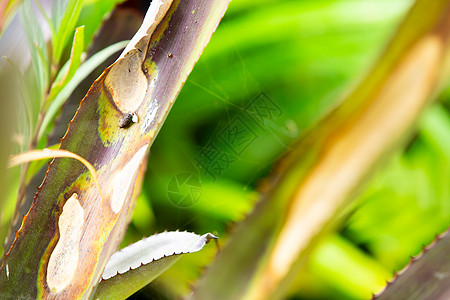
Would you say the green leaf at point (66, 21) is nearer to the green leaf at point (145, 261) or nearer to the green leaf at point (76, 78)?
the green leaf at point (76, 78)

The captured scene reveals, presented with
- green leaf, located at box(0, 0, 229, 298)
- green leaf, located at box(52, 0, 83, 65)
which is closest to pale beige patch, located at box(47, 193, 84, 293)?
green leaf, located at box(0, 0, 229, 298)

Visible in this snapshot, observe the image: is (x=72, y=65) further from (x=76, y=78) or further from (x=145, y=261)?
(x=145, y=261)

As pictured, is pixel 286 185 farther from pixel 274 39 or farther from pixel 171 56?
pixel 274 39

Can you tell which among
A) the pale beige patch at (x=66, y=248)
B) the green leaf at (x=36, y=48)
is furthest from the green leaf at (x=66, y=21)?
the pale beige patch at (x=66, y=248)

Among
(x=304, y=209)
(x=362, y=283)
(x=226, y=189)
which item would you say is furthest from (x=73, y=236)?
(x=362, y=283)

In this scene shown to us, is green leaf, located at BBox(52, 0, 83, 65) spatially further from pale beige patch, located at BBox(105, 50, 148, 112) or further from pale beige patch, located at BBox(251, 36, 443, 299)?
pale beige patch, located at BBox(251, 36, 443, 299)

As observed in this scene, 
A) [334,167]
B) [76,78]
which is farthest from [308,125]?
[76,78]

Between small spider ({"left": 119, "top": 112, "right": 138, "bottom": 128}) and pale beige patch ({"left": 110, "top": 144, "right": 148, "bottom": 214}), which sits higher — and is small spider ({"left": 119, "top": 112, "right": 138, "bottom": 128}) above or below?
above
